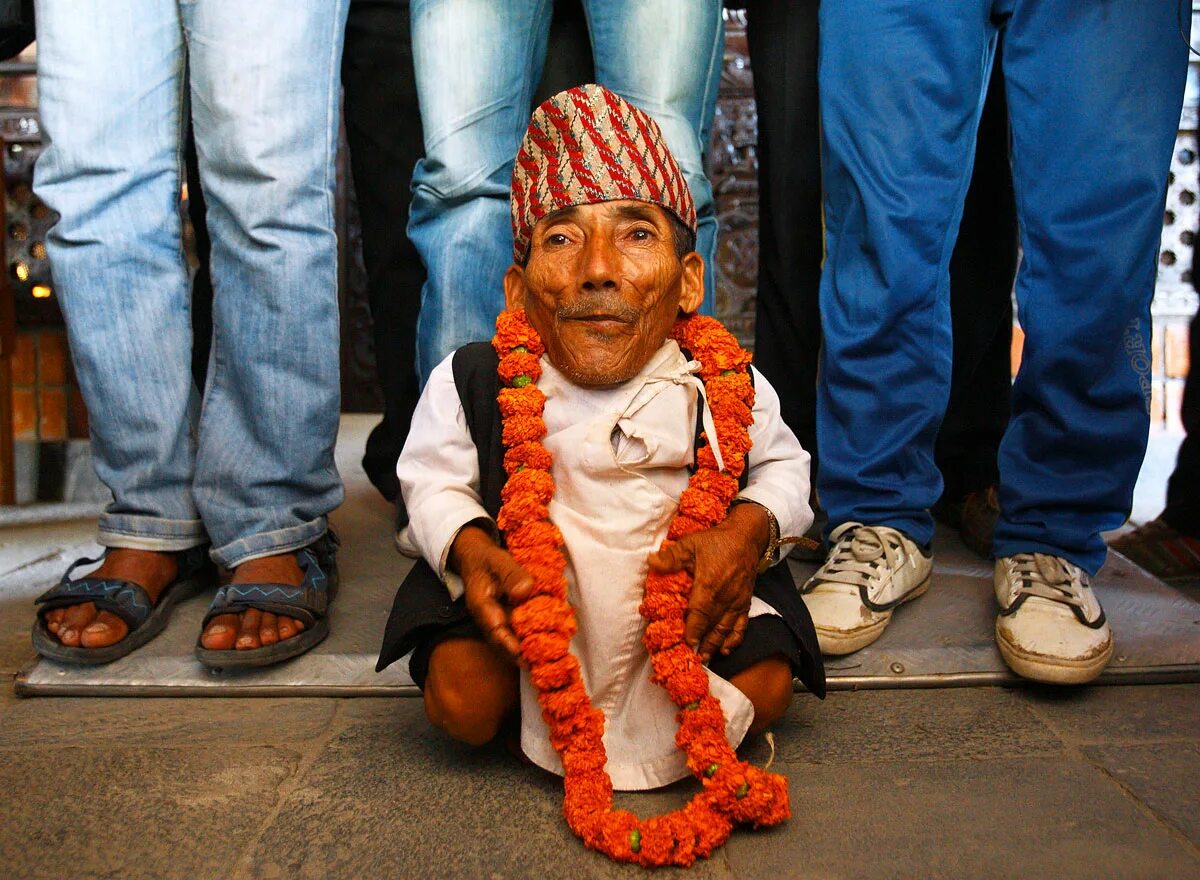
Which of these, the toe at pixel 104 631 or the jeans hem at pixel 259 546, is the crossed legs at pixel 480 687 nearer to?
the jeans hem at pixel 259 546

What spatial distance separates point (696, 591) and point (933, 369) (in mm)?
784

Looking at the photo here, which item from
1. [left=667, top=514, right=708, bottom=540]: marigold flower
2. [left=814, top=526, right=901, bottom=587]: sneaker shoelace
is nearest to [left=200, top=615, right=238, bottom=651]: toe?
[left=667, top=514, right=708, bottom=540]: marigold flower

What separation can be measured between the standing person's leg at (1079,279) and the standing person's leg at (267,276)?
116cm

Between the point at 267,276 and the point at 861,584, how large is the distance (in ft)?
3.61

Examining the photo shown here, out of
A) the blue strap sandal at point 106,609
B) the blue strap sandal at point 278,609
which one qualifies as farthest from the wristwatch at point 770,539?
the blue strap sandal at point 106,609

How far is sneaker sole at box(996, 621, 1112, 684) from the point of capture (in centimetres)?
145

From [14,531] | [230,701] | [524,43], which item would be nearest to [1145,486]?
[524,43]

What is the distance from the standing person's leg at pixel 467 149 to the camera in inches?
65.1

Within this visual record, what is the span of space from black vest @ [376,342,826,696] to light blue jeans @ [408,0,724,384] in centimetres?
40

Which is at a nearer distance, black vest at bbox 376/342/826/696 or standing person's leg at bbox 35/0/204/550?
black vest at bbox 376/342/826/696

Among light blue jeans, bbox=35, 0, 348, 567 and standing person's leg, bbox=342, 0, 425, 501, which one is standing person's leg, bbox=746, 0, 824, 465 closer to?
standing person's leg, bbox=342, 0, 425, 501

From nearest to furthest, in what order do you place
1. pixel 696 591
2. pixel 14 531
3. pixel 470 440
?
pixel 696 591
pixel 470 440
pixel 14 531

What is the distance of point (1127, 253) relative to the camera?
159cm

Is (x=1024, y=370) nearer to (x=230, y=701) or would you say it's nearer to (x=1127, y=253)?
(x=1127, y=253)
